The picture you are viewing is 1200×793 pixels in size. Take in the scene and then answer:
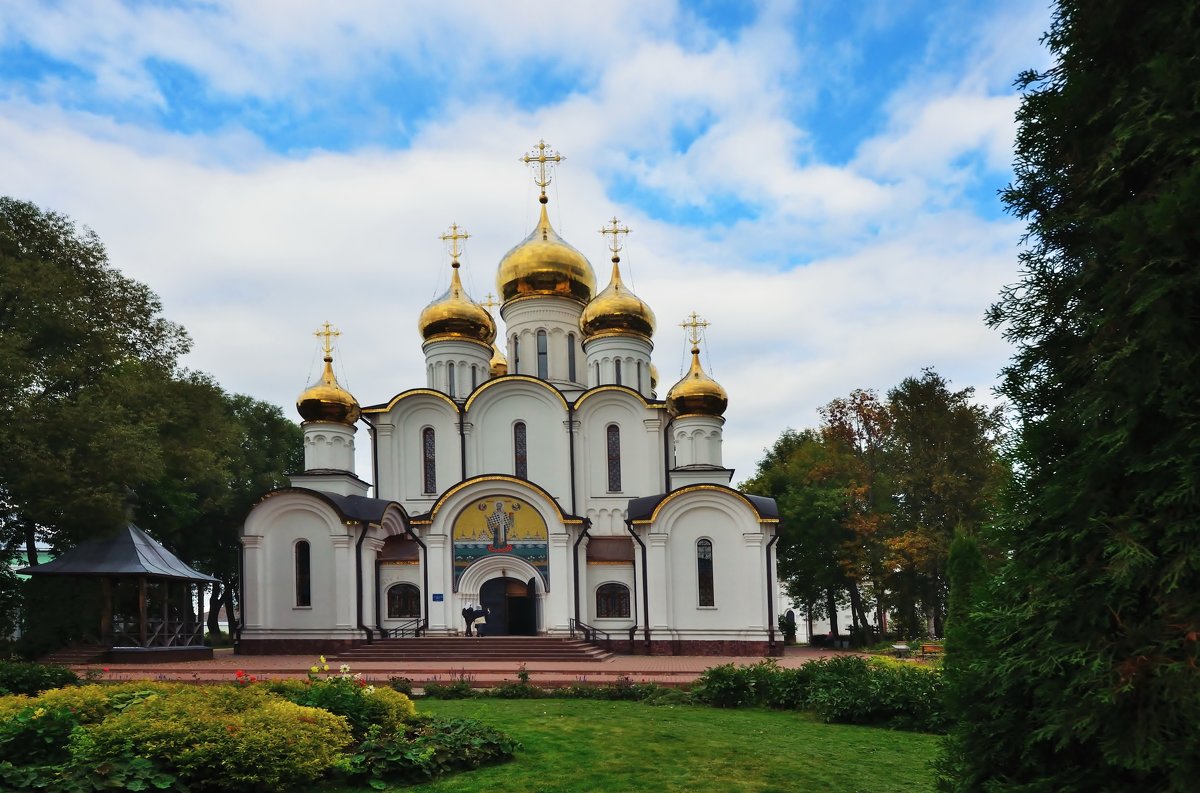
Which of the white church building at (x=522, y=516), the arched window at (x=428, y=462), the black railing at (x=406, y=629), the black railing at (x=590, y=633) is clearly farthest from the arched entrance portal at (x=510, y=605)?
the arched window at (x=428, y=462)

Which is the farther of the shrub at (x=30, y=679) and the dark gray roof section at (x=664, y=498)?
the dark gray roof section at (x=664, y=498)

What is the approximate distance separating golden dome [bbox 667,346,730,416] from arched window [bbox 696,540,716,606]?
15.3 ft

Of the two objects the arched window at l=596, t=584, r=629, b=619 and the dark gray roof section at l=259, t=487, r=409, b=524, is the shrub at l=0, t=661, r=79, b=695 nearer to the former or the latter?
the dark gray roof section at l=259, t=487, r=409, b=524

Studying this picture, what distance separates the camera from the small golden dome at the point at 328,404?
29.2 metres

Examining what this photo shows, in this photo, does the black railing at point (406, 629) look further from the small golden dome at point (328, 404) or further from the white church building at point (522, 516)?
the small golden dome at point (328, 404)

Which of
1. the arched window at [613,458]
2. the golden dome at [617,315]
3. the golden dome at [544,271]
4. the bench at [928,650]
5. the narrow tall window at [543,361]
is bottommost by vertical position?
the bench at [928,650]

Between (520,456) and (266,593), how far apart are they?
330 inches

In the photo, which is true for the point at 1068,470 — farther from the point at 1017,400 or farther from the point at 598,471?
the point at 598,471

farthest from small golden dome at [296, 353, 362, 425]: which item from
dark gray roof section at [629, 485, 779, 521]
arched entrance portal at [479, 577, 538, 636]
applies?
dark gray roof section at [629, 485, 779, 521]

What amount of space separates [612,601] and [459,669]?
688cm

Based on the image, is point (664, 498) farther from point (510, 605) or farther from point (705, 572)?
point (510, 605)

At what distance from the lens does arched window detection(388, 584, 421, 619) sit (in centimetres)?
2644

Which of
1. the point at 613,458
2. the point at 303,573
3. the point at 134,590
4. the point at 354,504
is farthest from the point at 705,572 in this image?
the point at 134,590

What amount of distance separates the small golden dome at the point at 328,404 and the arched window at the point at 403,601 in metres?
6.12
